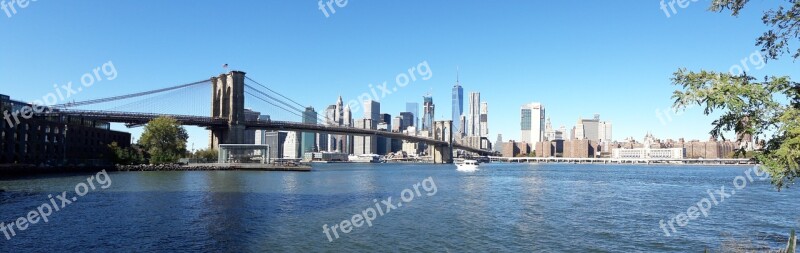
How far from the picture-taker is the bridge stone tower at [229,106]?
366ft

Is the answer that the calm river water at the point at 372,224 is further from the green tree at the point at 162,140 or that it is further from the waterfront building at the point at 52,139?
the green tree at the point at 162,140

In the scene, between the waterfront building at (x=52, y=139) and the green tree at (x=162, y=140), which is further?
the green tree at (x=162, y=140)

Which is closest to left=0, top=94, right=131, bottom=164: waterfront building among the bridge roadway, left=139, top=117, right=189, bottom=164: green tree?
the bridge roadway

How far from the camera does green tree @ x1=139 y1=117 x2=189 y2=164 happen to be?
306 feet

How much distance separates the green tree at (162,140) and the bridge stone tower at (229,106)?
15.5m

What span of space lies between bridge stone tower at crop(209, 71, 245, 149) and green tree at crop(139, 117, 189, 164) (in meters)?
15.5

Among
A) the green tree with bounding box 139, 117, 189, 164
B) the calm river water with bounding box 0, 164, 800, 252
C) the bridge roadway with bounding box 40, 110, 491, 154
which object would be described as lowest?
the calm river water with bounding box 0, 164, 800, 252

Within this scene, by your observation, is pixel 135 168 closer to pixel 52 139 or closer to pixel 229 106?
pixel 52 139

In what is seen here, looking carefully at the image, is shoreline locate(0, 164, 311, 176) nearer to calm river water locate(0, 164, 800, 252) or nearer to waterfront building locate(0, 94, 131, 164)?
waterfront building locate(0, 94, 131, 164)

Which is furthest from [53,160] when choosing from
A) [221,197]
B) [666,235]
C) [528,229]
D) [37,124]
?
[666,235]

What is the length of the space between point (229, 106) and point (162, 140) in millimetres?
22681

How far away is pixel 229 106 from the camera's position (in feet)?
378

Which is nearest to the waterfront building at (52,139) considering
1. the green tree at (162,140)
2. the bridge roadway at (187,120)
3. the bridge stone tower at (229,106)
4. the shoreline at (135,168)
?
the bridge roadway at (187,120)

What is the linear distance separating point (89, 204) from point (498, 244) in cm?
2608
